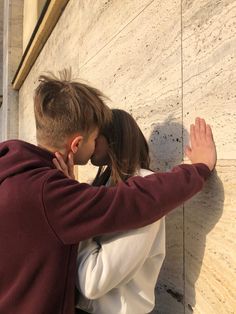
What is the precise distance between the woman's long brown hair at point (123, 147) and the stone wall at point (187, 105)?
0.81ft

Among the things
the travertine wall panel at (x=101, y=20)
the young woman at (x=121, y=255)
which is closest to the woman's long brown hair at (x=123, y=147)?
the young woman at (x=121, y=255)

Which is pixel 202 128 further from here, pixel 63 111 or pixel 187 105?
pixel 63 111

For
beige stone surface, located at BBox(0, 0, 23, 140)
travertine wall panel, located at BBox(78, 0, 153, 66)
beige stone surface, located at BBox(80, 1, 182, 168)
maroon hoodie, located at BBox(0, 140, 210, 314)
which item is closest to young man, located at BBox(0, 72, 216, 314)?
maroon hoodie, located at BBox(0, 140, 210, 314)

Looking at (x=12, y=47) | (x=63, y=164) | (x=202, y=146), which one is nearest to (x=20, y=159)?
(x=63, y=164)

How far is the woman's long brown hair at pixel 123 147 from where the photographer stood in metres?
2.03

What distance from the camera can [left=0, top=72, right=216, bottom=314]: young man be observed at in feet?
5.17

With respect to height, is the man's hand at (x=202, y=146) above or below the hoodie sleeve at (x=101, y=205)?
above

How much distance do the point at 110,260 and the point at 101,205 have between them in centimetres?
22

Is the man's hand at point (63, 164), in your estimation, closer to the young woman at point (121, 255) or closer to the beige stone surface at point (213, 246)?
the young woman at point (121, 255)

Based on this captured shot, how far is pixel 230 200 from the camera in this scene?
187 cm

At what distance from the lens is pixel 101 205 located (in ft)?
5.21

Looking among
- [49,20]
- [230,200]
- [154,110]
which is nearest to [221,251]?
[230,200]

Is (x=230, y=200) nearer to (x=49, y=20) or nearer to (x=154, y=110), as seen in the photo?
(x=154, y=110)

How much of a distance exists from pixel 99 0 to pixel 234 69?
1.99m
